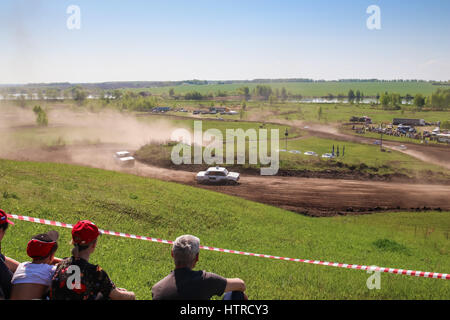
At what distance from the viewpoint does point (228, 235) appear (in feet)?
50.5

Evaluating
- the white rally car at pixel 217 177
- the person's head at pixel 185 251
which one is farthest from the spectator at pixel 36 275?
the white rally car at pixel 217 177

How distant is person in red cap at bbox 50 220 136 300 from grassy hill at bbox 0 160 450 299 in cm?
333

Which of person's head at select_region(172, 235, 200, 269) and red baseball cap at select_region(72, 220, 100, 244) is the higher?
red baseball cap at select_region(72, 220, 100, 244)

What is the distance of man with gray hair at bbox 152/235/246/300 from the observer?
4.52m

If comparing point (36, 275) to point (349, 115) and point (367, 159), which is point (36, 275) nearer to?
point (367, 159)

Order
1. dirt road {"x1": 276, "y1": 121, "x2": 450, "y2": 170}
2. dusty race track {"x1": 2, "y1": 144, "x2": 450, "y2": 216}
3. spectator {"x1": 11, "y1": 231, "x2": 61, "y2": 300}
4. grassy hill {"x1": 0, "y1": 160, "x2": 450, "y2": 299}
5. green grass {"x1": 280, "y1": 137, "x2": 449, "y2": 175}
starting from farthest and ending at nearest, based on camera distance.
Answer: dirt road {"x1": 276, "y1": 121, "x2": 450, "y2": 170}
green grass {"x1": 280, "y1": 137, "x2": 449, "y2": 175}
dusty race track {"x1": 2, "y1": 144, "x2": 450, "y2": 216}
grassy hill {"x1": 0, "y1": 160, "x2": 450, "y2": 299}
spectator {"x1": 11, "y1": 231, "x2": 61, "y2": 300}

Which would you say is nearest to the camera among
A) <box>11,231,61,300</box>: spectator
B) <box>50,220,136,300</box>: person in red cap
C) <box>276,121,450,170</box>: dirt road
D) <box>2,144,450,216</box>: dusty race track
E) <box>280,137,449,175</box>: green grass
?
<box>50,220,136,300</box>: person in red cap

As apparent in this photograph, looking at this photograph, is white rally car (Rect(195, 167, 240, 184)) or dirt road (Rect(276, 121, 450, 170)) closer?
white rally car (Rect(195, 167, 240, 184))

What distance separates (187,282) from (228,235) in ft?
36.0

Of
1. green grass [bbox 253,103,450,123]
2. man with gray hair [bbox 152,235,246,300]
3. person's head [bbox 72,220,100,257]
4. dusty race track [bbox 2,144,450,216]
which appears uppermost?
green grass [bbox 253,103,450,123]

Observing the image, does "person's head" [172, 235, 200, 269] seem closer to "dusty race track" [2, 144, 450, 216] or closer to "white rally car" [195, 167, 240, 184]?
"dusty race track" [2, 144, 450, 216]

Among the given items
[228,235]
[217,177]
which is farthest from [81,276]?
[217,177]

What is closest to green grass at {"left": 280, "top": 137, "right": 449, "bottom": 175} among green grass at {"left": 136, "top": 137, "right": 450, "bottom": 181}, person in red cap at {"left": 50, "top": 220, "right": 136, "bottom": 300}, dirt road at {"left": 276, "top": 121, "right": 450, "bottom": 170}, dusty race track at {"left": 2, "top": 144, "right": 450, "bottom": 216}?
green grass at {"left": 136, "top": 137, "right": 450, "bottom": 181}
